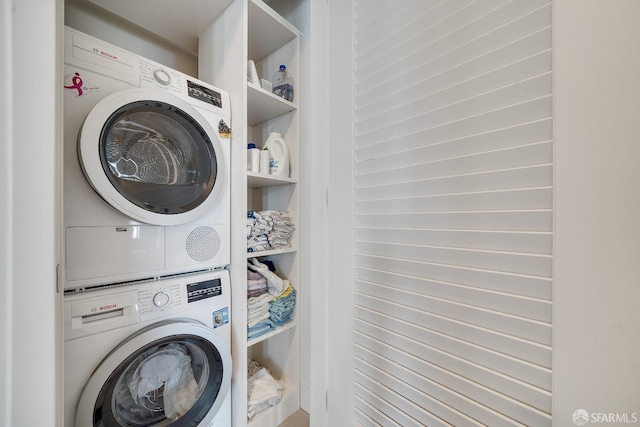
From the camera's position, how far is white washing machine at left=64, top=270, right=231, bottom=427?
716mm

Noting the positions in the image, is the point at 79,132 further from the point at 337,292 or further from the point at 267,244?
the point at 337,292

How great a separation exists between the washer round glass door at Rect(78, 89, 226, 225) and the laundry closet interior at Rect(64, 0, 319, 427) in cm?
15

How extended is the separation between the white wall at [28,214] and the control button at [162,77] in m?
0.43

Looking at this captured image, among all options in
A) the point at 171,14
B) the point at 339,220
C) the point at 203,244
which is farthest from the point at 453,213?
the point at 171,14

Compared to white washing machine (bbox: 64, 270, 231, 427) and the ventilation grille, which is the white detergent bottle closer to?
the ventilation grille

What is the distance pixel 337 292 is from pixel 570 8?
1.13 meters

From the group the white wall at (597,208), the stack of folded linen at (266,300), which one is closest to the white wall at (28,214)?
the stack of folded linen at (266,300)

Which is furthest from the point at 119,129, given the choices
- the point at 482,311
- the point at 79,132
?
the point at 482,311

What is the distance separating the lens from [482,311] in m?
0.66

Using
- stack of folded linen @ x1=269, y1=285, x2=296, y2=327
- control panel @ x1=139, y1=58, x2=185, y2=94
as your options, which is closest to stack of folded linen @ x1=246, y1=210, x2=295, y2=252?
stack of folded linen @ x1=269, y1=285, x2=296, y2=327

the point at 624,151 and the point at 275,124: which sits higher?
the point at 275,124

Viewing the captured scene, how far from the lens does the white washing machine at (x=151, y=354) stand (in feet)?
2.35

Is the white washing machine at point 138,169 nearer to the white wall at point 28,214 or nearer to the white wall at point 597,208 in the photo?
the white wall at point 28,214

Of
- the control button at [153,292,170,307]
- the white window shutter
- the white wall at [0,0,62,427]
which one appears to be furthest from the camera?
the control button at [153,292,170,307]
